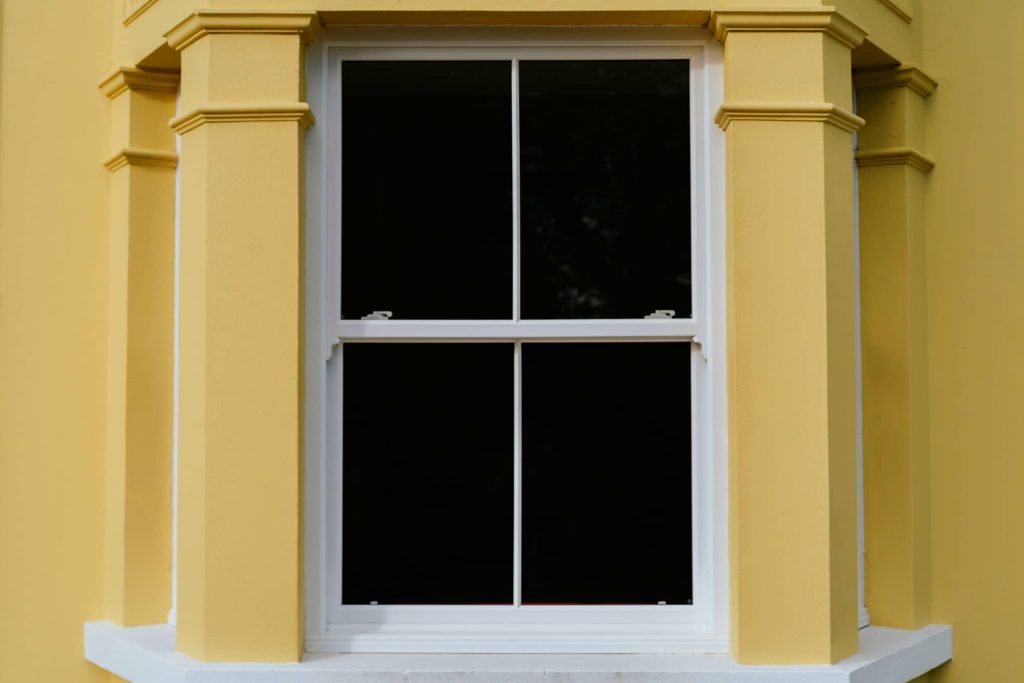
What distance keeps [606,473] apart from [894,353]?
3.82 feet

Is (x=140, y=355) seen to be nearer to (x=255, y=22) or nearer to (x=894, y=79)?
(x=255, y=22)

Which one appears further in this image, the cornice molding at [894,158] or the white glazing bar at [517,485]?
the cornice molding at [894,158]

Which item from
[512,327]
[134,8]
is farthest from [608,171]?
[134,8]

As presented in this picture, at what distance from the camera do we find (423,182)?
3.82 m

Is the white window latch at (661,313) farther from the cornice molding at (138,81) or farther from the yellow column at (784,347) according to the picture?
the cornice molding at (138,81)

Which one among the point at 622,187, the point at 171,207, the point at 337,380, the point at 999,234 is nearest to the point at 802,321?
the point at 622,187

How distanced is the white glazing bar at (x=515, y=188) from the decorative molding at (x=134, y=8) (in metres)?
1.27

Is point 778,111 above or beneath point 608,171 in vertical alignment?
above

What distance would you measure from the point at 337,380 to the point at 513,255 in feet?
2.26

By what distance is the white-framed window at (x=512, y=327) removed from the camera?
3.75 m

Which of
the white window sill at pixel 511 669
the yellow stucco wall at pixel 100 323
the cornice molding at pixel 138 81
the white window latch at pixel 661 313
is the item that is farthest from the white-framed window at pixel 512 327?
the yellow stucco wall at pixel 100 323

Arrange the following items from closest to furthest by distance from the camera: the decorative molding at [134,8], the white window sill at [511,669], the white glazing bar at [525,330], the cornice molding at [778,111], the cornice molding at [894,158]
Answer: the white window sill at [511,669]
the cornice molding at [778,111]
the white glazing bar at [525,330]
the decorative molding at [134,8]
the cornice molding at [894,158]

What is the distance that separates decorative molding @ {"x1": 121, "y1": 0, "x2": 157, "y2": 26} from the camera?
4055mm

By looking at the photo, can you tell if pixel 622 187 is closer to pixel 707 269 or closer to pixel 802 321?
pixel 707 269
